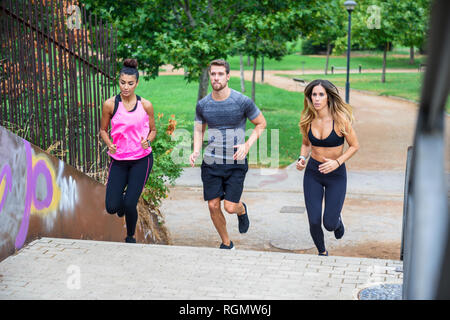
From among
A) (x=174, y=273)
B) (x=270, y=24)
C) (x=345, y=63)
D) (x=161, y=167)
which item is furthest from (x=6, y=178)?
(x=345, y=63)

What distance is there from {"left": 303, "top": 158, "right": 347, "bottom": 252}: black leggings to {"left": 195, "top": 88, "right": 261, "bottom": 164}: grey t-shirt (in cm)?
79

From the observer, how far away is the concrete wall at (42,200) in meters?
5.55

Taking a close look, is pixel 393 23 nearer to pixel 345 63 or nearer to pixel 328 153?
pixel 345 63

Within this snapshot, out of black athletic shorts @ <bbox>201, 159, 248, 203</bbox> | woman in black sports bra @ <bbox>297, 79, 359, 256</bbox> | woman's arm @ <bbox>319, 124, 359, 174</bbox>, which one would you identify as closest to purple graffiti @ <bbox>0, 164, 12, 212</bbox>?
black athletic shorts @ <bbox>201, 159, 248, 203</bbox>

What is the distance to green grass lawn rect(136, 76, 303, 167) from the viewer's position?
64.0 feet

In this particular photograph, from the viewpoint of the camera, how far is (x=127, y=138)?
627 centimetres

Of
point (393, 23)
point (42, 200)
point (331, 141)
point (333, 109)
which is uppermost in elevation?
point (393, 23)

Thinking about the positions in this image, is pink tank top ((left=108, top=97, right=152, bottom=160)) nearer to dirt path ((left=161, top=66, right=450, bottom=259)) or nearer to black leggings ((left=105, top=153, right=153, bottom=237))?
black leggings ((left=105, top=153, right=153, bottom=237))

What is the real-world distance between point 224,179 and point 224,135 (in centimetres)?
52

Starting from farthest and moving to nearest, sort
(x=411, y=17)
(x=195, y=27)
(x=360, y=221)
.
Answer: (x=411, y=17) < (x=195, y=27) < (x=360, y=221)

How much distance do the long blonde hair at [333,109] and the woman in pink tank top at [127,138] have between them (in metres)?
1.62

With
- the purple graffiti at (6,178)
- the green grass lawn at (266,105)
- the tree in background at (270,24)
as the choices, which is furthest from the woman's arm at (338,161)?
the tree in background at (270,24)

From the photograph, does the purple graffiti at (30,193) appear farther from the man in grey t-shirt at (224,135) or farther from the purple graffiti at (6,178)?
the man in grey t-shirt at (224,135)

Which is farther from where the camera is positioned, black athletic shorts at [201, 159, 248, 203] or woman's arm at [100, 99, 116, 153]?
black athletic shorts at [201, 159, 248, 203]
